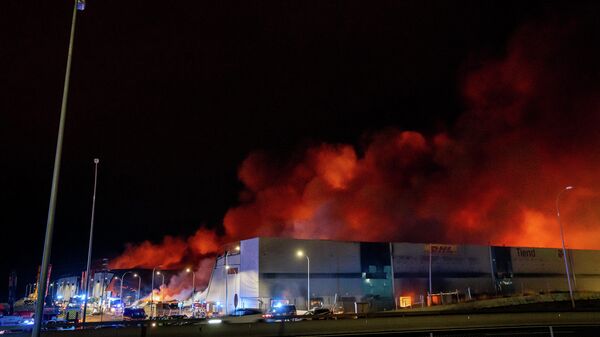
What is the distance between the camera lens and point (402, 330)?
93.5 feet

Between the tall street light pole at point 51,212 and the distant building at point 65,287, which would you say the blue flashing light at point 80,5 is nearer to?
the tall street light pole at point 51,212

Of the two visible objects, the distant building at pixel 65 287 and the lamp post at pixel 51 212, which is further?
the distant building at pixel 65 287

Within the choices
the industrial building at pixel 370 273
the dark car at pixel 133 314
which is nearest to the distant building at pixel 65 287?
the industrial building at pixel 370 273

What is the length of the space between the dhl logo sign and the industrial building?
0.14m

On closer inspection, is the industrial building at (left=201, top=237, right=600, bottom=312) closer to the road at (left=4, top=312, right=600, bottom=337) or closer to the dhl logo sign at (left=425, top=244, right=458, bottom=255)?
the dhl logo sign at (left=425, top=244, right=458, bottom=255)

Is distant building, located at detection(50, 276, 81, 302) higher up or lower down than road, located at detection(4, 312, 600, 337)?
higher up

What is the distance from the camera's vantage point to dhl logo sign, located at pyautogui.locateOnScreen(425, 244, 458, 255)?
6756 cm

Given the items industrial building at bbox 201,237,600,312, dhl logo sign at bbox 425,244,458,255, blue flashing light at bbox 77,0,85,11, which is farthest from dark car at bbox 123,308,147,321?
blue flashing light at bbox 77,0,85,11

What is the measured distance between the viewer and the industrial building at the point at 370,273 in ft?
193

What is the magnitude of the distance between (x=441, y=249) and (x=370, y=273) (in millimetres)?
12100

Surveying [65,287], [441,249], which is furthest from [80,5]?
[65,287]

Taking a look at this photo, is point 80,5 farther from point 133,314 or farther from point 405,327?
point 133,314

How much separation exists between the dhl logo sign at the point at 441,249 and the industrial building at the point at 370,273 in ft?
0.46

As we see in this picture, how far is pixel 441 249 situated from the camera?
6850 cm
